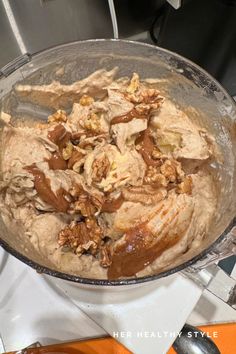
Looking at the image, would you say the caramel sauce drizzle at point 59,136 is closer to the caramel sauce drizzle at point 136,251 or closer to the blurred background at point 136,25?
the caramel sauce drizzle at point 136,251

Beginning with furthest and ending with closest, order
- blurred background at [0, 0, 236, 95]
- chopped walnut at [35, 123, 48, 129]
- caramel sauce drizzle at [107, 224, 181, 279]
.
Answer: blurred background at [0, 0, 236, 95]
chopped walnut at [35, 123, 48, 129]
caramel sauce drizzle at [107, 224, 181, 279]

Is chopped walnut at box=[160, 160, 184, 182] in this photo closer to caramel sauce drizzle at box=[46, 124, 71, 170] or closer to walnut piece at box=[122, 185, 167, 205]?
walnut piece at box=[122, 185, 167, 205]

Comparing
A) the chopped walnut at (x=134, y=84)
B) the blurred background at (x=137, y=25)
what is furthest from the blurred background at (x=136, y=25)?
the chopped walnut at (x=134, y=84)

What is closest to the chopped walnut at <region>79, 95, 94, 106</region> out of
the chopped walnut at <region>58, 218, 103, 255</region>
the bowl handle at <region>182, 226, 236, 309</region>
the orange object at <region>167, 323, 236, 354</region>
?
the chopped walnut at <region>58, 218, 103, 255</region>

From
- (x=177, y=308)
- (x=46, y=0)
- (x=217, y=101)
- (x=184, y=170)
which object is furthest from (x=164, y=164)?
(x=46, y=0)

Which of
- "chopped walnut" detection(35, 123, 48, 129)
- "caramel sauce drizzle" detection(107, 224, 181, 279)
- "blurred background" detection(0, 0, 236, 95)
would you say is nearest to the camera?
"caramel sauce drizzle" detection(107, 224, 181, 279)

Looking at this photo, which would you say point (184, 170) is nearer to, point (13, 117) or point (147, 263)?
point (147, 263)
